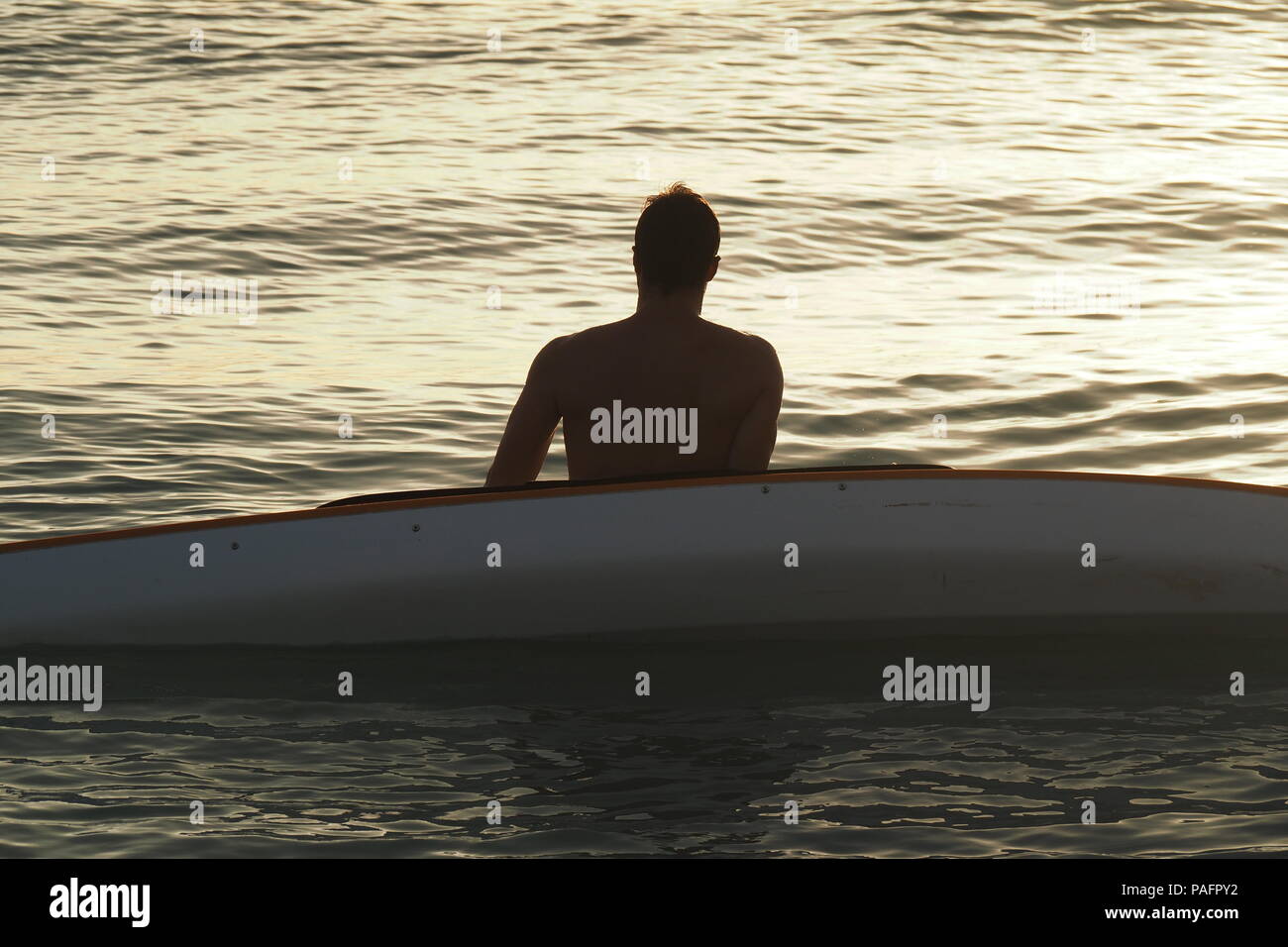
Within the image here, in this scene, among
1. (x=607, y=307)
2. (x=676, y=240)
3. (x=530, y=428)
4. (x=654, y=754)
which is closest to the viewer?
(x=654, y=754)

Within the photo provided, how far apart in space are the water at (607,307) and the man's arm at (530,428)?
597 mm

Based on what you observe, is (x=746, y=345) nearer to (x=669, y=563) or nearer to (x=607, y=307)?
(x=669, y=563)

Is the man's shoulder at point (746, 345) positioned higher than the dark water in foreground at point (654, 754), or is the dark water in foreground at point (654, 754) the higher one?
the man's shoulder at point (746, 345)

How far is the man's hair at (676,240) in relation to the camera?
4438mm

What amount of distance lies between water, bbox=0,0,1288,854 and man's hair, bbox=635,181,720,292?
112 cm

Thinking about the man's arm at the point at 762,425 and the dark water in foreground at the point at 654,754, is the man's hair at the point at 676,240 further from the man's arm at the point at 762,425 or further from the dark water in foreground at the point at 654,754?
the dark water in foreground at the point at 654,754

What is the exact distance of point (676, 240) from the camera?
4445mm

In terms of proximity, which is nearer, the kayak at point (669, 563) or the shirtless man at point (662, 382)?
the shirtless man at point (662, 382)

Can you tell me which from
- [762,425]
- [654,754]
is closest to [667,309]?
[762,425]

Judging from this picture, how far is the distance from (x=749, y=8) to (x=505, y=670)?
17.8 metres

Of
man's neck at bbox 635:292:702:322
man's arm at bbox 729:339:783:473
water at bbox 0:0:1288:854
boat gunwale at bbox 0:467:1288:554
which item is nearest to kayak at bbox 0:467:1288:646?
boat gunwale at bbox 0:467:1288:554

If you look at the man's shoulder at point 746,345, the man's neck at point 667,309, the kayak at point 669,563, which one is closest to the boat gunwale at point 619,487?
the kayak at point 669,563

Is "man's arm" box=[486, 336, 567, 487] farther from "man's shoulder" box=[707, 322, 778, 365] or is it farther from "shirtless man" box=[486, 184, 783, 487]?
"man's shoulder" box=[707, 322, 778, 365]

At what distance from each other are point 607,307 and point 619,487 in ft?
16.3
